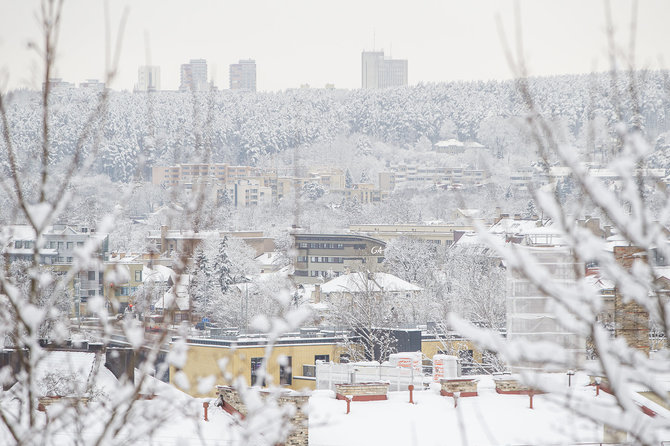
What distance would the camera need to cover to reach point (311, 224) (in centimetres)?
9950

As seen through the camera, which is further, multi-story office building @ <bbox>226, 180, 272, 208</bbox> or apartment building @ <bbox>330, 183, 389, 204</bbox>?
apartment building @ <bbox>330, 183, 389, 204</bbox>

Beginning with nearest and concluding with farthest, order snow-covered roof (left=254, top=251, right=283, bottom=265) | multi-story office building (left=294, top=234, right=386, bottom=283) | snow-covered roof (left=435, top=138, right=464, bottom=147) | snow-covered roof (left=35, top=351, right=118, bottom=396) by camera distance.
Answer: snow-covered roof (left=35, top=351, right=118, bottom=396), multi-story office building (left=294, top=234, right=386, bottom=283), snow-covered roof (left=254, top=251, right=283, bottom=265), snow-covered roof (left=435, top=138, right=464, bottom=147)

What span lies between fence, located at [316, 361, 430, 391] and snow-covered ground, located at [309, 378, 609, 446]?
1909 mm

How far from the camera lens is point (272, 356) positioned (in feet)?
63.7

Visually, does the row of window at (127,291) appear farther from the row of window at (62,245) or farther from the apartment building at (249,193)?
the apartment building at (249,193)

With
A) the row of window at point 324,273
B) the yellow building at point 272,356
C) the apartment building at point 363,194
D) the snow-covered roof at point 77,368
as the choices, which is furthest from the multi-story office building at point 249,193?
the snow-covered roof at point 77,368

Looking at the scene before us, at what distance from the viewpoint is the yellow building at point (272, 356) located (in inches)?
759

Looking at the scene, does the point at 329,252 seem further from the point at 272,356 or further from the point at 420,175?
the point at 420,175

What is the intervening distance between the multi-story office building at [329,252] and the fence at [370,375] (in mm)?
46738

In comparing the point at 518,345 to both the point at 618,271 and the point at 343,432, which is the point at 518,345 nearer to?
the point at 618,271

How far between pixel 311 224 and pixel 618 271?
319 feet

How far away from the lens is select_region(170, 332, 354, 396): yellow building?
19281mm

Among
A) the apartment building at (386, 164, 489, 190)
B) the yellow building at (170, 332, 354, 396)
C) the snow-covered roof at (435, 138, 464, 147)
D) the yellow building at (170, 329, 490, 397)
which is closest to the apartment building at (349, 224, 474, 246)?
the yellow building at (170, 329, 490, 397)

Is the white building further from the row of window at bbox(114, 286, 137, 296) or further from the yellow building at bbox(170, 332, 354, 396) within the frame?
the row of window at bbox(114, 286, 137, 296)
